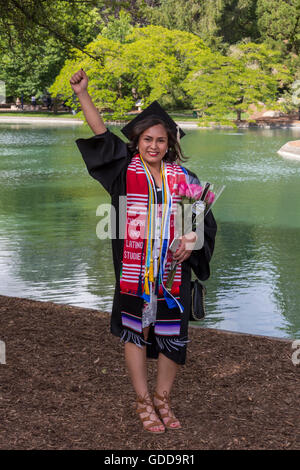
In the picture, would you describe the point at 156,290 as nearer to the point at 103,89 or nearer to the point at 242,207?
the point at 242,207

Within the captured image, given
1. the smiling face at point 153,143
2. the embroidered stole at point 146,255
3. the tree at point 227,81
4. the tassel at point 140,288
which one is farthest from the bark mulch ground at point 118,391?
the tree at point 227,81

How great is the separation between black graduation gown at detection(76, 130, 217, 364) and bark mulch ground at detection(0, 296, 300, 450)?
51 cm

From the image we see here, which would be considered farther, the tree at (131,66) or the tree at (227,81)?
the tree at (227,81)

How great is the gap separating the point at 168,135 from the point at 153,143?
0.42 feet

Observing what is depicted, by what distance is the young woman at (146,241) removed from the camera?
3727 mm

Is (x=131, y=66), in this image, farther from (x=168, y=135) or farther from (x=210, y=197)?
(x=210, y=197)

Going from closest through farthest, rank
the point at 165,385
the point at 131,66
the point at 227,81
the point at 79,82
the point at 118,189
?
1. the point at 79,82
2. the point at 118,189
3. the point at 165,385
4. the point at 131,66
5. the point at 227,81

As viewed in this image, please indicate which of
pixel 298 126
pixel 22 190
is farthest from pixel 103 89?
pixel 298 126

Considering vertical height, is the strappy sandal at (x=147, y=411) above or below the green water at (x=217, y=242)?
above

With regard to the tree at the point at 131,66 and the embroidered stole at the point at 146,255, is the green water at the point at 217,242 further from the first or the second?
the tree at the point at 131,66

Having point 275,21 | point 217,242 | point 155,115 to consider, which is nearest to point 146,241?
point 155,115

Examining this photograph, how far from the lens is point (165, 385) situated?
12.8 ft

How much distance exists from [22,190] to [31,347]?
12418 mm

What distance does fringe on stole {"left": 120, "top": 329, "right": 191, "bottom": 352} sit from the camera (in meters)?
3.79
